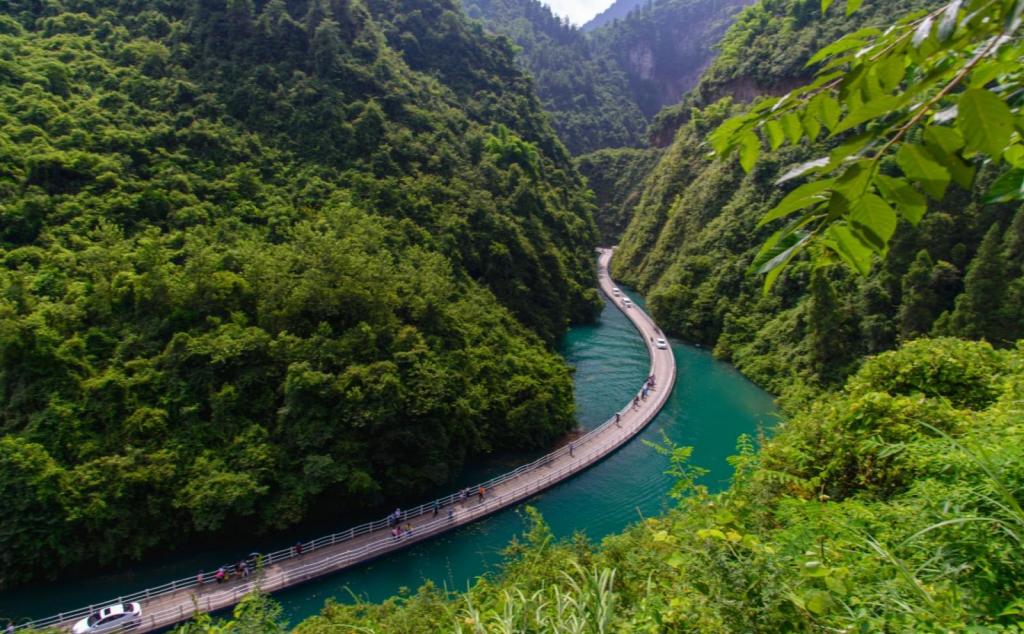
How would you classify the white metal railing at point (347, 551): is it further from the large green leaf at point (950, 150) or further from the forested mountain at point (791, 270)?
the large green leaf at point (950, 150)

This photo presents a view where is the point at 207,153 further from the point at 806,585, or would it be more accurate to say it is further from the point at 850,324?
the point at 850,324

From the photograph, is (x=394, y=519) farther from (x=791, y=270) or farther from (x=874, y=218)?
(x=874, y=218)

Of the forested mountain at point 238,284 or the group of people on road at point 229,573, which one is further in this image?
the forested mountain at point 238,284

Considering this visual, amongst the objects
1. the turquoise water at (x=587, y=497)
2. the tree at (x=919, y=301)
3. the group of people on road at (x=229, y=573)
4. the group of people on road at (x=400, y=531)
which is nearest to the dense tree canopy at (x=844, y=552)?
the turquoise water at (x=587, y=497)

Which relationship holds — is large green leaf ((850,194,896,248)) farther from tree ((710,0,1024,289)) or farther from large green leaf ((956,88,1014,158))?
large green leaf ((956,88,1014,158))

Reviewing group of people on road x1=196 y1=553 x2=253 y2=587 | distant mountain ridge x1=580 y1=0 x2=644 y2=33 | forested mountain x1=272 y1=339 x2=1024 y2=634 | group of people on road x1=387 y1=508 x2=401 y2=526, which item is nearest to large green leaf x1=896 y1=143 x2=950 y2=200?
forested mountain x1=272 y1=339 x2=1024 y2=634

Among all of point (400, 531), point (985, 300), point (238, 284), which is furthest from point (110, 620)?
point (985, 300)
